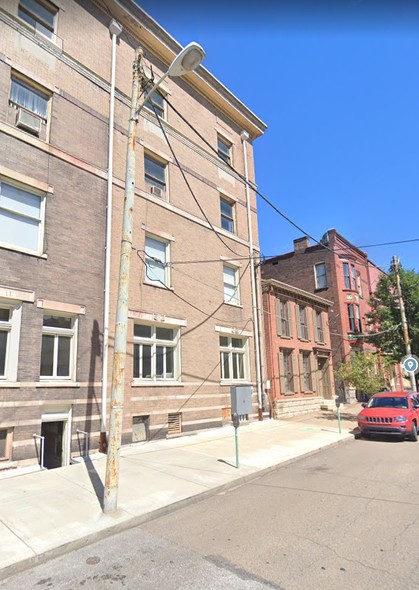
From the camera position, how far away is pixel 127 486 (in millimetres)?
7668

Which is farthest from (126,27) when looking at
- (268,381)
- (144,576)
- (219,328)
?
(144,576)

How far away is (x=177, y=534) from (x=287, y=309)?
700 inches

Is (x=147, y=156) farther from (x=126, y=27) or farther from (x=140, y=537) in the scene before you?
(x=140, y=537)

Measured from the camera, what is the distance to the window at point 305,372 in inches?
886

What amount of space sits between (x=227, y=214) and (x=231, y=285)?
3.63 metres

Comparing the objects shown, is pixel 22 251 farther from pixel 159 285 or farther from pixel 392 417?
pixel 392 417

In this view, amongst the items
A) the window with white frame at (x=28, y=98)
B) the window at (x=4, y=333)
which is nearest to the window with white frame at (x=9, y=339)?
the window at (x=4, y=333)

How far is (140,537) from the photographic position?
5.50 metres

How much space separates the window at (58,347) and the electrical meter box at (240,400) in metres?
4.78

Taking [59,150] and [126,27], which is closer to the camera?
[59,150]

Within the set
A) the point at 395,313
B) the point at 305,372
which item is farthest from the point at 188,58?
the point at 395,313

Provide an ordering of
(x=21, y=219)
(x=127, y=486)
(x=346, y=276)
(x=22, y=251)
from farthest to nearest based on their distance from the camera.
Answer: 1. (x=346, y=276)
2. (x=21, y=219)
3. (x=22, y=251)
4. (x=127, y=486)

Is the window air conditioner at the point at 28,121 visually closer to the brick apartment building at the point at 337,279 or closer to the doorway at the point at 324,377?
the doorway at the point at 324,377

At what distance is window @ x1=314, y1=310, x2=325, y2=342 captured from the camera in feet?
83.7
